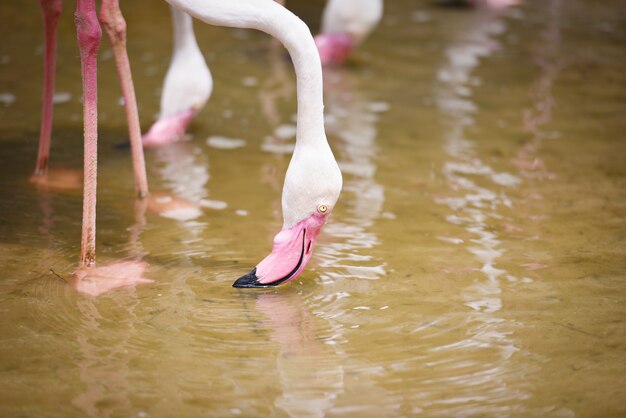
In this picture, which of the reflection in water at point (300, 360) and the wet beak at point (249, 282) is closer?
the reflection in water at point (300, 360)

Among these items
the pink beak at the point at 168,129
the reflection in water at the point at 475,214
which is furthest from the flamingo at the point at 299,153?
the pink beak at the point at 168,129

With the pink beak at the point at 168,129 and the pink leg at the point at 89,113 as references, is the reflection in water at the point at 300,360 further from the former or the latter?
the pink beak at the point at 168,129

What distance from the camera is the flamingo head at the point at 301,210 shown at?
352 cm

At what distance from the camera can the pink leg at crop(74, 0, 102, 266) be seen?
371 centimetres

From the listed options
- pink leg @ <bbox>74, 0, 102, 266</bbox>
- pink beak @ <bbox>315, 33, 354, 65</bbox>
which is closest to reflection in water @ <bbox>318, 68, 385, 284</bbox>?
pink beak @ <bbox>315, 33, 354, 65</bbox>

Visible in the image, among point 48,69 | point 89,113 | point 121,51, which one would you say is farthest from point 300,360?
point 48,69

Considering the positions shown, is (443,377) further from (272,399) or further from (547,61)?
(547,61)

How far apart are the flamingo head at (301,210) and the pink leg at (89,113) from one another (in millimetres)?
648

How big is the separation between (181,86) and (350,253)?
1965 mm

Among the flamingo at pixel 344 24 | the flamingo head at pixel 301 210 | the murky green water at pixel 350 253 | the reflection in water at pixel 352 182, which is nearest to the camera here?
the murky green water at pixel 350 253

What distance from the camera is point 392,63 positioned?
7.67 meters

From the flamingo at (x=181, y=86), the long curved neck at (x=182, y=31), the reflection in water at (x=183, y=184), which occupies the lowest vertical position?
the reflection in water at (x=183, y=184)


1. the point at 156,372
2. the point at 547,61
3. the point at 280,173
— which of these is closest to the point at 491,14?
the point at 547,61

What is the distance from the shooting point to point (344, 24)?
23.5ft
